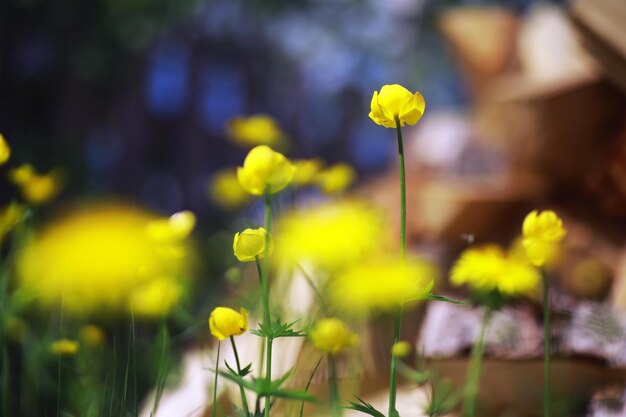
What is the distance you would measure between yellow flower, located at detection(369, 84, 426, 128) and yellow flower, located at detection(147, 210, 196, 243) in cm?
27

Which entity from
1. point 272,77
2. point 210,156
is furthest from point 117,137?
point 272,77

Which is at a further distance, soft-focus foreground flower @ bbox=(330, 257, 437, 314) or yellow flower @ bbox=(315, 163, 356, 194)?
yellow flower @ bbox=(315, 163, 356, 194)

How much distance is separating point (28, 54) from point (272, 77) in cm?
187

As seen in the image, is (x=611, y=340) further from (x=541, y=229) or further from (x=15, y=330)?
(x=15, y=330)

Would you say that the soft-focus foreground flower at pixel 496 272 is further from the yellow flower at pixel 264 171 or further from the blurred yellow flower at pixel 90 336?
the blurred yellow flower at pixel 90 336

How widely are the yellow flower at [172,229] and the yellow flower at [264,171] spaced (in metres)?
0.19

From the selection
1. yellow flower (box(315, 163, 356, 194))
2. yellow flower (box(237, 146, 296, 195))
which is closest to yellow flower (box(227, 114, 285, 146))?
yellow flower (box(315, 163, 356, 194))

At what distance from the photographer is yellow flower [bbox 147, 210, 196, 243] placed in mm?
711

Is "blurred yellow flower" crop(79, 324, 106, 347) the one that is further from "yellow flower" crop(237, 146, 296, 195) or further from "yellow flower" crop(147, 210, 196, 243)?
"yellow flower" crop(237, 146, 296, 195)

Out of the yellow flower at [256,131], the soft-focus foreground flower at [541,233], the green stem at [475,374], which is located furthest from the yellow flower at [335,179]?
the soft-focus foreground flower at [541,233]

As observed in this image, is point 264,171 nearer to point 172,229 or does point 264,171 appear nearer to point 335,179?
point 172,229

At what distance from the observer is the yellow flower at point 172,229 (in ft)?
2.33

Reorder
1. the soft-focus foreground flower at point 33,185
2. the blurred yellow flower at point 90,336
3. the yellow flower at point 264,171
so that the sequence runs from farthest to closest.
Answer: the blurred yellow flower at point 90,336, the soft-focus foreground flower at point 33,185, the yellow flower at point 264,171

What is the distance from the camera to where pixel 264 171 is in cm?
52
